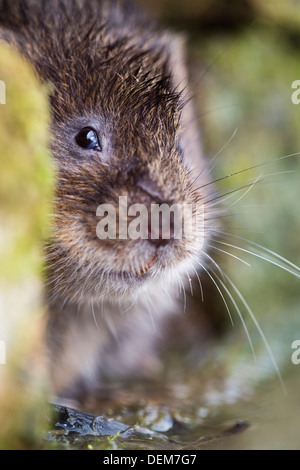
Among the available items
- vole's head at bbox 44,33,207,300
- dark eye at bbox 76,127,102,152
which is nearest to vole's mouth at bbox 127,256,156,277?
vole's head at bbox 44,33,207,300

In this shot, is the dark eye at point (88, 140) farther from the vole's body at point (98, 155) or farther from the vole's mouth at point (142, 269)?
the vole's mouth at point (142, 269)

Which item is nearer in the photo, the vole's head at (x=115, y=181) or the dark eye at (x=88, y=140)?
the vole's head at (x=115, y=181)

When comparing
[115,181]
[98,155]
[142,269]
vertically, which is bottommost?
[142,269]

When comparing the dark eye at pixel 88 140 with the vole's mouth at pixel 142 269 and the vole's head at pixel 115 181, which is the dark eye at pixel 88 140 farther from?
the vole's mouth at pixel 142 269

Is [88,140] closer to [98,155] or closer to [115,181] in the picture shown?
[98,155]

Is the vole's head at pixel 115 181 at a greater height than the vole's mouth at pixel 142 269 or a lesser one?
greater

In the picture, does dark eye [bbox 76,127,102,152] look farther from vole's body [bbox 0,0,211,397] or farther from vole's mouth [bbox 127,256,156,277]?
vole's mouth [bbox 127,256,156,277]

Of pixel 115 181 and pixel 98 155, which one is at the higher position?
pixel 98 155

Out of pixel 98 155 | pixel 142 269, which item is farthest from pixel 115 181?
pixel 142 269

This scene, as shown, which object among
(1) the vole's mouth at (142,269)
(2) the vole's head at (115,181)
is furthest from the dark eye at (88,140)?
(1) the vole's mouth at (142,269)
